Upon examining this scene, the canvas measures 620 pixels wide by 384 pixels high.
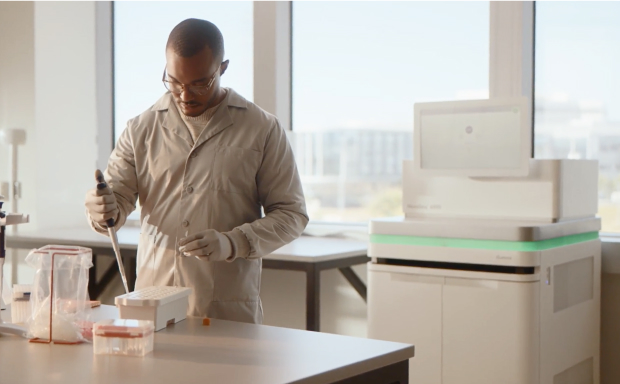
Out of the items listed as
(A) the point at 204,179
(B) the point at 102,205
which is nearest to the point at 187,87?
(A) the point at 204,179

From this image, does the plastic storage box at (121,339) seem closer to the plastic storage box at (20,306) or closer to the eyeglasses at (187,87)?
the plastic storage box at (20,306)

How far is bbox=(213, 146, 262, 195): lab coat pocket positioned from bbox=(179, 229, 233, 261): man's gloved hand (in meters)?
0.24

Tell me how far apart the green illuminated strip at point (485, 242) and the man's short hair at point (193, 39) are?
945 mm

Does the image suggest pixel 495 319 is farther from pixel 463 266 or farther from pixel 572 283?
pixel 572 283

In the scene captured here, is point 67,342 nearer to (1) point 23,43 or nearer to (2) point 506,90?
(2) point 506,90

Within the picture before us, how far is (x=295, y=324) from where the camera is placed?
369cm

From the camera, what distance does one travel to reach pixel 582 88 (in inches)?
123

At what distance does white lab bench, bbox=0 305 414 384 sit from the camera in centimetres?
125

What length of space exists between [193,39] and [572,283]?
5.01 ft

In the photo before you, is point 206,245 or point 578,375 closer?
point 206,245

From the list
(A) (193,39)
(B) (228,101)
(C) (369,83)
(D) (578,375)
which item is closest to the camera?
(A) (193,39)

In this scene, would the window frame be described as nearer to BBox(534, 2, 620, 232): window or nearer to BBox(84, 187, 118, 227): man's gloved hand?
BBox(534, 2, 620, 232): window

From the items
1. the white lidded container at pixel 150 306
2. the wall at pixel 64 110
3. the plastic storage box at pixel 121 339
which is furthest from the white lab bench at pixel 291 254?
the plastic storage box at pixel 121 339

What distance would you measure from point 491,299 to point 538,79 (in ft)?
3.99
